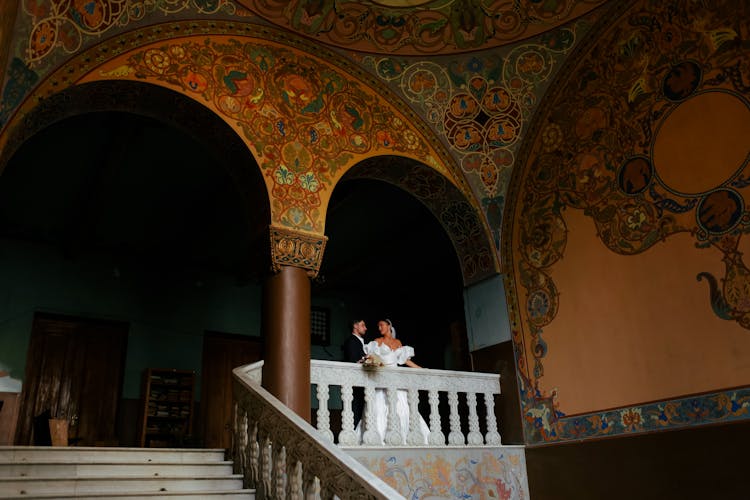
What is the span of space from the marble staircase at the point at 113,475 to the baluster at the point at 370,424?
1564 millimetres

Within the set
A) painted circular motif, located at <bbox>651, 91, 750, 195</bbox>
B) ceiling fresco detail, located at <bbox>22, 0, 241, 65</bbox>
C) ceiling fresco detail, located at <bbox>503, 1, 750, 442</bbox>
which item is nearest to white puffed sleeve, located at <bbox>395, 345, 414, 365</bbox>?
ceiling fresco detail, located at <bbox>503, 1, 750, 442</bbox>

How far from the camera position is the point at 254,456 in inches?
215

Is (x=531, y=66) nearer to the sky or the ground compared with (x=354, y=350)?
nearer to the sky

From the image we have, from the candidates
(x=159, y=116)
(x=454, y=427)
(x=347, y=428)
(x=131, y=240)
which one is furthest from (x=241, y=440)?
(x=131, y=240)

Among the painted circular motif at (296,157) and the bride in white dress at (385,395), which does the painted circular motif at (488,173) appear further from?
the painted circular motif at (296,157)

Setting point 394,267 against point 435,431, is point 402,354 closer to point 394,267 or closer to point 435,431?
point 435,431

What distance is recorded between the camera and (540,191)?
332 inches

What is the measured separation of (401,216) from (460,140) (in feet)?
8.77

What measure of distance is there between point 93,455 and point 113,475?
1.38 feet

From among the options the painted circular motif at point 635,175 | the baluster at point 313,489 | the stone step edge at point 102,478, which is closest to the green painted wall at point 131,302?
the stone step edge at point 102,478

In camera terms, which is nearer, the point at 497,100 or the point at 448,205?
the point at 497,100

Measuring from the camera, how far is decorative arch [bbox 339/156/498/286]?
8.62 meters

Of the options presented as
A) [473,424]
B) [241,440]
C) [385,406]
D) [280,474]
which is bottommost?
[280,474]

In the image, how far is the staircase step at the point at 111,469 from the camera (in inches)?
198
